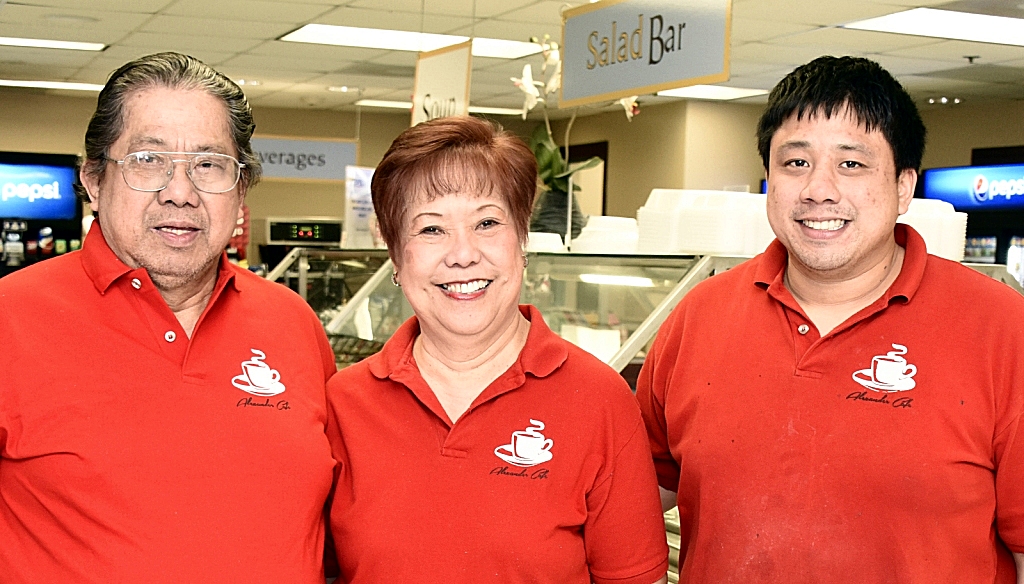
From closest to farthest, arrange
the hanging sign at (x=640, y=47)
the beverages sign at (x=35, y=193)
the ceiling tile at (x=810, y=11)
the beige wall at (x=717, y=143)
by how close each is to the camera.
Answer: the hanging sign at (x=640, y=47), the ceiling tile at (x=810, y=11), the beverages sign at (x=35, y=193), the beige wall at (x=717, y=143)

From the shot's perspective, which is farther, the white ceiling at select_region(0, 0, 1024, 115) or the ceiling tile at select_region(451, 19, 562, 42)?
the ceiling tile at select_region(451, 19, 562, 42)

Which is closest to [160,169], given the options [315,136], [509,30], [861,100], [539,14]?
[861,100]

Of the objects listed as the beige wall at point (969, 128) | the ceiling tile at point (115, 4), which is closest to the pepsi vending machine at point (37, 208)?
the ceiling tile at point (115, 4)

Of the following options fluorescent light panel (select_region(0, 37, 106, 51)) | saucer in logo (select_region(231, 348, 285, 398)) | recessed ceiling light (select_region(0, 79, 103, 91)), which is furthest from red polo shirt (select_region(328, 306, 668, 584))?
recessed ceiling light (select_region(0, 79, 103, 91))

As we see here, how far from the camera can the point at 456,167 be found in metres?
1.70

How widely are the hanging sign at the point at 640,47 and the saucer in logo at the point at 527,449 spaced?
1.52 m

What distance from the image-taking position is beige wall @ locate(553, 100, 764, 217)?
1315cm

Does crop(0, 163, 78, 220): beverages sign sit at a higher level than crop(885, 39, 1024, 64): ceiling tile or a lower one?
lower

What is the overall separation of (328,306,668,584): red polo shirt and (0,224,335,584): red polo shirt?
3.9 inches

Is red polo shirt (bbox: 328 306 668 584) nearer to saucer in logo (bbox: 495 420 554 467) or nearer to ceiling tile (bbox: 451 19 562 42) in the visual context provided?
saucer in logo (bbox: 495 420 554 467)

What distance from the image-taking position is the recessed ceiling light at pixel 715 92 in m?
11.7

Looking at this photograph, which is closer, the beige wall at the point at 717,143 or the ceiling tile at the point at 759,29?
the ceiling tile at the point at 759,29

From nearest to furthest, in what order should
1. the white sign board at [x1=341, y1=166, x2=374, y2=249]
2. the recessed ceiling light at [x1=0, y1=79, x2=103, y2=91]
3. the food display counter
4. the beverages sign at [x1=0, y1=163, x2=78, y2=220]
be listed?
1. the food display counter
2. the white sign board at [x1=341, y1=166, x2=374, y2=249]
3. the beverages sign at [x1=0, y1=163, x2=78, y2=220]
4. the recessed ceiling light at [x1=0, y1=79, x2=103, y2=91]

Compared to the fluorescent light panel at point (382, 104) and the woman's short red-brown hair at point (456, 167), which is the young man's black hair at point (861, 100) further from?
the fluorescent light panel at point (382, 104)
